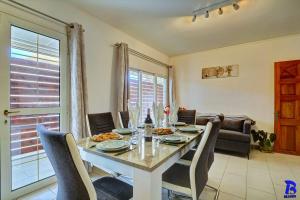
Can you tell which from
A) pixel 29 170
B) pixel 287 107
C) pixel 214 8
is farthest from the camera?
pixel 287 107

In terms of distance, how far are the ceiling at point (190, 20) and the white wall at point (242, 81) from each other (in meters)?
0.31

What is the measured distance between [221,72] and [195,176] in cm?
384

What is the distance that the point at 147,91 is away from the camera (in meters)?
4.39

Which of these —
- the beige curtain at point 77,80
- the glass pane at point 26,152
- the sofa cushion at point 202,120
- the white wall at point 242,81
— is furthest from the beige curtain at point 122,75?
the white wall at point 242,81

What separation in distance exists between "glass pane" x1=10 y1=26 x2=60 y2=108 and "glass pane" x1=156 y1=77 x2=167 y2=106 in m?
3.02

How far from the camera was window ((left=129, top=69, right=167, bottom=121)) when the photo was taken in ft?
12.6

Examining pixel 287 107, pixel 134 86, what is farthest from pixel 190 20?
pixel 287 107

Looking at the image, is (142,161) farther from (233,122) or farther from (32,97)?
(233,122)

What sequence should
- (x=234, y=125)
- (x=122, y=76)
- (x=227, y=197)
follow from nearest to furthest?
(x=227, y=197), (x=122, y=76), (x=234, y=125)

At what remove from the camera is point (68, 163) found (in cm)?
84

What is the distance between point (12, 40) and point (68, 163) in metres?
1.89

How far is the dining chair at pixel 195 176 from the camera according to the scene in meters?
1.23

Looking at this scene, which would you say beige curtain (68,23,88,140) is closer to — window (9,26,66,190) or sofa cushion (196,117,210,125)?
window (9,26,66,190)

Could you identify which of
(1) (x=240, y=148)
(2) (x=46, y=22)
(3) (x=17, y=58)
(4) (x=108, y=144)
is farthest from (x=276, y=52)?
(3) (x=17, y=58)
